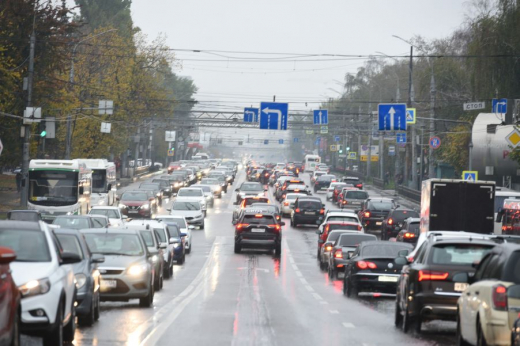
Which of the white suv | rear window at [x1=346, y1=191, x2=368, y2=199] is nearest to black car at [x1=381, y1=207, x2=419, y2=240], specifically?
rear window at [x1=346, y1=191, x2=368, y2=199]

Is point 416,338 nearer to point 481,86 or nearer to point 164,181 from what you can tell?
point 481,86

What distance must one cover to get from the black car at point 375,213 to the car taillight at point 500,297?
147 feet

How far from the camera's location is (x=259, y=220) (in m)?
41.3

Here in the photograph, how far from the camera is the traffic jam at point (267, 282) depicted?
1301cm

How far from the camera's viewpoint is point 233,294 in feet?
84.0

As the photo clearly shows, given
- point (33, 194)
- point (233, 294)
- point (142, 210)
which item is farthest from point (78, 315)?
point (142, 210)

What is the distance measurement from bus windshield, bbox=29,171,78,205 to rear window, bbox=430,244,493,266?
33573 millimetres

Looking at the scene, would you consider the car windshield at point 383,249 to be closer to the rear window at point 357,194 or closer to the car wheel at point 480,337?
the car wheel at point 480,337

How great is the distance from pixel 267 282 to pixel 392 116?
1367 inches

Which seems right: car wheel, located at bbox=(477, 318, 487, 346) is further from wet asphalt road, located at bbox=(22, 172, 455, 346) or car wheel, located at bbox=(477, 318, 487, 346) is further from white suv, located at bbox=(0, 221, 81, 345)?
white suv, located at bbox=(0, 221, 81, 345)

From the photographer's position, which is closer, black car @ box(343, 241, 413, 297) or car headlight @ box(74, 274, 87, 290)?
car headlight @ box(74, 274, 87, 290)

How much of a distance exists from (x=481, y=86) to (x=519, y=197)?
15.7 m

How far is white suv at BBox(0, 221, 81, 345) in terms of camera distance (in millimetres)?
12930

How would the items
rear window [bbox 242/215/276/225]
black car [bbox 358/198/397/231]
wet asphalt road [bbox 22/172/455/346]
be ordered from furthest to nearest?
black car [bbox 358/198/397/231], rear window [bbox 242/215/276/225], wet asphalt road [bbox 22/172/455/346]
